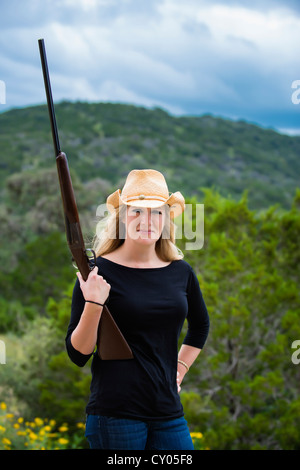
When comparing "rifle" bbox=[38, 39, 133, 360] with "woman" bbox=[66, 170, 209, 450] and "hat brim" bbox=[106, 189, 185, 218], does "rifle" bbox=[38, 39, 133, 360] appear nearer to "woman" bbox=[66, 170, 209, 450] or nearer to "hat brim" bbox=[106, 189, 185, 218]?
"woman" bbox=[66, 170, 209, 450]

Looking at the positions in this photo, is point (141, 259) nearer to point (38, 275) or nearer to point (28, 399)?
point (28, 399)

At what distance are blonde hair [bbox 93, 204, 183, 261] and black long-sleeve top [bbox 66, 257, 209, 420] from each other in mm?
104

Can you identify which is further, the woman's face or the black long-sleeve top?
the woman's face

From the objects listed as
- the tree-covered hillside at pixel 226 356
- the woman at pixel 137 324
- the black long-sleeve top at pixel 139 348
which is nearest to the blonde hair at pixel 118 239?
the woman at pixel 137 324

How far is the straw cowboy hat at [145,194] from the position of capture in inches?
81.2

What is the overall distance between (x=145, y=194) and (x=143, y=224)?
135mm

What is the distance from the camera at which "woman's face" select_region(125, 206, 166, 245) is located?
2.01 meters

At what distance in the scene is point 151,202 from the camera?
6.73ft

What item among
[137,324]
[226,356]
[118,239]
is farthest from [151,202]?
[226,356]

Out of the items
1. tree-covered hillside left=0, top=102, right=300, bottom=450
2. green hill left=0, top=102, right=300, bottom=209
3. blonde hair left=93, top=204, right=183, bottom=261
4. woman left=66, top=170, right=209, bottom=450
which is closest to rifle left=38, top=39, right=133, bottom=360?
woman left=66, top=170, right=209, bottom=450

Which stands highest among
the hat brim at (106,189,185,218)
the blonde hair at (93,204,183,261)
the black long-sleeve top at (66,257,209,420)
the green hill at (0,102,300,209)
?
the green hill at (0,102,300,209)

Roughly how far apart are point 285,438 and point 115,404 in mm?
4973

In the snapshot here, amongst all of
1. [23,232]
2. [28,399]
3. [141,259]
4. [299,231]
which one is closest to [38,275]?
[23,232]

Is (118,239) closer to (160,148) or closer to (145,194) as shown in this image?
(145,194)
